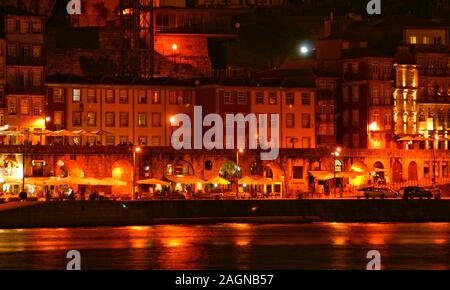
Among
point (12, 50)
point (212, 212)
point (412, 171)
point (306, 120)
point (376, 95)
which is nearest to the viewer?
point (212, 212)

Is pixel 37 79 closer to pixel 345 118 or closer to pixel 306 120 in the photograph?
pixel 306 120

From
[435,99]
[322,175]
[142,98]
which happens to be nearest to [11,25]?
[142,98]

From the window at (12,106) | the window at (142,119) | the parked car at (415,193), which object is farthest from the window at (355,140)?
the window at (12,106)

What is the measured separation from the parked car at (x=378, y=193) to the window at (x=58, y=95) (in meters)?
29.4

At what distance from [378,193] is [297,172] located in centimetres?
1622

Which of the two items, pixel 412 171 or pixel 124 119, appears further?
pixel 412 171

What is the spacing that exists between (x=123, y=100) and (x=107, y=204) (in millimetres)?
33409

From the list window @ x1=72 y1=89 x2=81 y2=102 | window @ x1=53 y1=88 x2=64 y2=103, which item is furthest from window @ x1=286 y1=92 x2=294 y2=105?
window @ x1=53 y1=88 x2=64 y2=103

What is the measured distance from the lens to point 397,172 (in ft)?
477

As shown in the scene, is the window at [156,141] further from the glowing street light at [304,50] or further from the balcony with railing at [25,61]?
the glowing street light at [304,50]

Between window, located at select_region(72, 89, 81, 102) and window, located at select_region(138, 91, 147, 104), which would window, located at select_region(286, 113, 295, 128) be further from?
window, located at select_region(72, 89, 81, 102)

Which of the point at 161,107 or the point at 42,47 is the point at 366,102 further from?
the point at 42,47

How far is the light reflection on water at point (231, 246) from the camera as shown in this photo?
7744 centimetres
